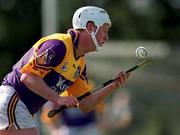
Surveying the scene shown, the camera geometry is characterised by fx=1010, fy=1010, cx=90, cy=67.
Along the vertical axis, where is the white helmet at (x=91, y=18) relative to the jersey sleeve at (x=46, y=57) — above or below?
above

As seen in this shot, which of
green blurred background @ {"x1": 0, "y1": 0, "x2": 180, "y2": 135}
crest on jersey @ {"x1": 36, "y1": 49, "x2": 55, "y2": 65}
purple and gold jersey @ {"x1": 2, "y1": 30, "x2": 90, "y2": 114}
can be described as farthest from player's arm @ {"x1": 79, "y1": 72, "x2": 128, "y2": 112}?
green blurred background @ {"x1": 0, "y1": 0, "x2": 180, "y2": 135}

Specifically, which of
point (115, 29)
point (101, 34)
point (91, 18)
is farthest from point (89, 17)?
point (115, 29)

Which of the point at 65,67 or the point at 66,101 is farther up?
the point at 65,67

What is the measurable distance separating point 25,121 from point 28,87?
394 millimetres

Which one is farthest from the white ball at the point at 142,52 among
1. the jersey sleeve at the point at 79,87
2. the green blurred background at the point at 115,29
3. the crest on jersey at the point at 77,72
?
the green blurred background at the point at 115,29

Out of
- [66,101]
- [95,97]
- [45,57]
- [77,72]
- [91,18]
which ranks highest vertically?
[91,18]

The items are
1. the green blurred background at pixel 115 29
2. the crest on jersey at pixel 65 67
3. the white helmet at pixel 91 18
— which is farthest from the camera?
the green blurred background at pixel 115 29

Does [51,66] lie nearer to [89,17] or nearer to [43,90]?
[43,90]

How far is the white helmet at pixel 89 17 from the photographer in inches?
357

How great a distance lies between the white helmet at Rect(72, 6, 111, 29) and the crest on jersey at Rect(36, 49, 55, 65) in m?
0.48

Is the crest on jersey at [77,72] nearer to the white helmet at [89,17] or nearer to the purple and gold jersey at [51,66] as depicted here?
the purple and gold jersey at [51,66]

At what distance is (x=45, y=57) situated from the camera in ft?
28.7

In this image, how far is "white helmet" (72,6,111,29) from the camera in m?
9.06

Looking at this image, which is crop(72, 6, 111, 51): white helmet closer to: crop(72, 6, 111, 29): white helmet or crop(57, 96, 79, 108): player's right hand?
crop(72, 6, 111, 29): white helmet
